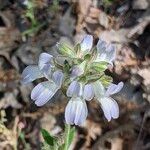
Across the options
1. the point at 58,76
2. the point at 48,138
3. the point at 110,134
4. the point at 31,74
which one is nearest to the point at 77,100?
the point at 58,76

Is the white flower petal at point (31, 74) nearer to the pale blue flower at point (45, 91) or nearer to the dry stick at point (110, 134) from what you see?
the pale blue flower at point (45, 91)

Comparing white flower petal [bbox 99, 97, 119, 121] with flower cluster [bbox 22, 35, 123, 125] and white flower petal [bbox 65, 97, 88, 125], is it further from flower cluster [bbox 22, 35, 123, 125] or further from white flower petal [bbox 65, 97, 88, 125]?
white flower petal [bbox 65, 97, 88, 125]

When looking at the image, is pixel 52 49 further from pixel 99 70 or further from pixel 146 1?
pixel 99 70

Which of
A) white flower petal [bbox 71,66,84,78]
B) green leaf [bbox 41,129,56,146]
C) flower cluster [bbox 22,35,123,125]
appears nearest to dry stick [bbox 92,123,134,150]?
green leaf [bbox 41,129,56,146]

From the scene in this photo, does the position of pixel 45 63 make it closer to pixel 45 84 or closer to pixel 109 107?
pixel 45 84

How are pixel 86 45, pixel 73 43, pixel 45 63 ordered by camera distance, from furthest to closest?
pixel 73 43 → pixel 86 45 → pixel 45 63

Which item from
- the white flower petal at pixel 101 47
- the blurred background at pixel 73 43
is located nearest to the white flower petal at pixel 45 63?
the white flower petal at pixel 101 47

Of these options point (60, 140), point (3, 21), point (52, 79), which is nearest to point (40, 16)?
point (3, 21)
